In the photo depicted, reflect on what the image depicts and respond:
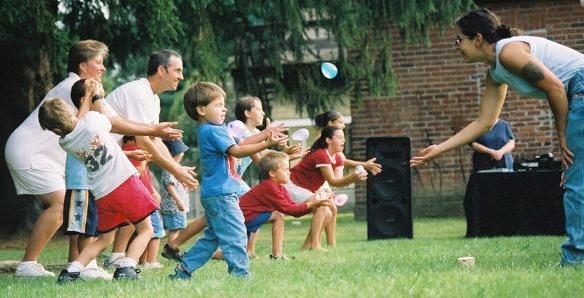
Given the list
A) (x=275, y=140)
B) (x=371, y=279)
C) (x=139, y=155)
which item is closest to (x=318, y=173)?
(x=139, y=155)

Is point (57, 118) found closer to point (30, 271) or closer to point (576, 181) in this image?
point (30, 271)

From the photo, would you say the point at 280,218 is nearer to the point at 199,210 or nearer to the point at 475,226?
the point at 475,226

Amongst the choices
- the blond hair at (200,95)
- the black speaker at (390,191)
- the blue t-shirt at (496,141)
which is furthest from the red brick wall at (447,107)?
the blond hair at (200,95)

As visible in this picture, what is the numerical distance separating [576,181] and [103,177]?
A: 122 inches

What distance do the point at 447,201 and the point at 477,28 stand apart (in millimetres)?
14005

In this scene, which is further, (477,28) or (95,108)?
(95,108)

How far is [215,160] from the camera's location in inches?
259

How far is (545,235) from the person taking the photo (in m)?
12.4

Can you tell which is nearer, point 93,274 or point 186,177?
point 186,177

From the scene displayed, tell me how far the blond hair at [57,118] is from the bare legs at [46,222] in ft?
4.52

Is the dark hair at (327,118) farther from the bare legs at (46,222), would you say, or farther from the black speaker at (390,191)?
the bare legs at (46,222)

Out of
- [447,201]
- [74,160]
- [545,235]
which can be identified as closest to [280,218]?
[74,160]

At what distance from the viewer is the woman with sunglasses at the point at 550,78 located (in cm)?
626

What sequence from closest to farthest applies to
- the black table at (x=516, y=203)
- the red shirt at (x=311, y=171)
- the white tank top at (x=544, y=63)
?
the white tank top at (x=544, y=63), the red shirt at (x=311, y=171), the black table at (x=516, y=203)
